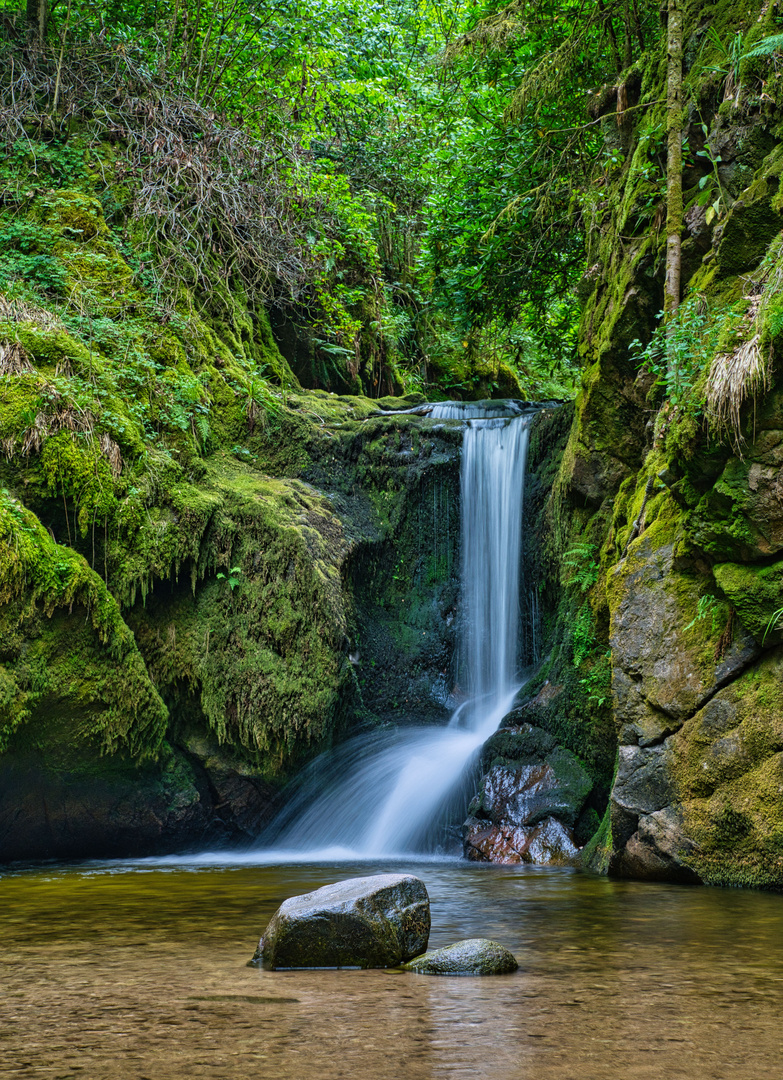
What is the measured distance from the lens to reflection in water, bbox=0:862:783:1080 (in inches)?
101

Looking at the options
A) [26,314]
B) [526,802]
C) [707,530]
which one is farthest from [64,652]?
[707,530]

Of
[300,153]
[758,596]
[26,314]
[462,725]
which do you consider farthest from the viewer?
[300,153]

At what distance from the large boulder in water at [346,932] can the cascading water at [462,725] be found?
4.04 meters

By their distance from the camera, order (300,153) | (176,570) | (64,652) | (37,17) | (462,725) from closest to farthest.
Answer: (64,652)
(176,570)
(462,725)
(37,17)
(300,153)

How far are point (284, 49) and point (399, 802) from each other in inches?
432

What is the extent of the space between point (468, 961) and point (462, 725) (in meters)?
5.76

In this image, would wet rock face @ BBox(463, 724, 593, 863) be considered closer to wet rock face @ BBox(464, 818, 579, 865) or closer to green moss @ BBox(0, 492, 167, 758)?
wet rock face @ BBox(464, 818, 579, 865)

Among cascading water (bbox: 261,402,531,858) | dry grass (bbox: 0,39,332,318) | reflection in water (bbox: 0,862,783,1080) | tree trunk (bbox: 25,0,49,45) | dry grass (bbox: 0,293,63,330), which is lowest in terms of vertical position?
reflection in water (bbox: 0,862,783,1080)

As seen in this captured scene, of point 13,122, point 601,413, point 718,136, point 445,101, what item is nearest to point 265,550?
point 601,413

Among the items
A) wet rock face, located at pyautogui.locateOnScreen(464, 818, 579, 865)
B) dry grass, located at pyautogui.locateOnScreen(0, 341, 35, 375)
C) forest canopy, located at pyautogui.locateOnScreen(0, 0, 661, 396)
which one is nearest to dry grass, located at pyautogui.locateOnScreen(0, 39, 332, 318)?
forest canopy, located at pyautogui.locateOnScreen(0, 0, 661, 396)

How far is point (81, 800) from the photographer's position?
7898mm

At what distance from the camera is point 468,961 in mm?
3588

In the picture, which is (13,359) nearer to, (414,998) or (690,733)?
(690,733)

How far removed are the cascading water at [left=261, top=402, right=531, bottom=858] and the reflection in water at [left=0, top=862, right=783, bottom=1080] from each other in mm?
2781
